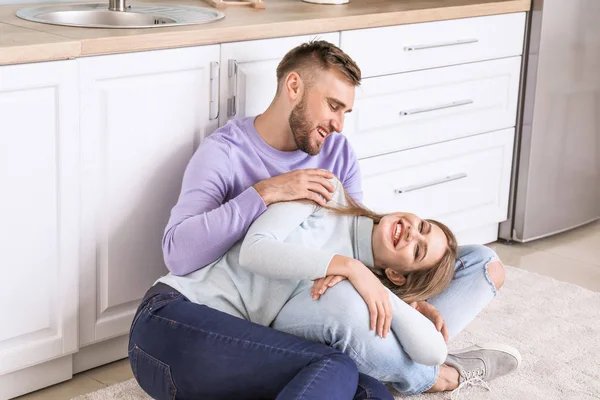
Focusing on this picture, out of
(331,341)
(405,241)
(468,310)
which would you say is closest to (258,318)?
(331,341)

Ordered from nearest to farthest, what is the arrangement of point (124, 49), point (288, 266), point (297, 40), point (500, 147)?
point (288, 266), point (124, 49), point (297, 40), point (500, 147)

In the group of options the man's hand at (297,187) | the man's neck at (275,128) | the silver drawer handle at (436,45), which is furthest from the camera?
the silver drawer handle at (436,45)

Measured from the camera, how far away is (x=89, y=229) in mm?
2137

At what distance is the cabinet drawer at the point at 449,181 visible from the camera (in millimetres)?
2840

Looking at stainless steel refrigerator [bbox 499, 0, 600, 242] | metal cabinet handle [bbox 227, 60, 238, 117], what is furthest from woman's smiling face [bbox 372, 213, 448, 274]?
stainless steel refrigerator [bbox 499, 0, 600, 242]

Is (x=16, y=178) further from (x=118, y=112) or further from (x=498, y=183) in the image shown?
(x=498, y=183)

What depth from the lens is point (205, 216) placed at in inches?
79.8

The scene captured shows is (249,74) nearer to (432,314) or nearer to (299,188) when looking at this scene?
(299,188)

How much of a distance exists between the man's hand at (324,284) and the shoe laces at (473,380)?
454 mm

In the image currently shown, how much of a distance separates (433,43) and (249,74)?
27.6 inches

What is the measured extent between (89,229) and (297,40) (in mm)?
725

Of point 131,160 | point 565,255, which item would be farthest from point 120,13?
point 565,255

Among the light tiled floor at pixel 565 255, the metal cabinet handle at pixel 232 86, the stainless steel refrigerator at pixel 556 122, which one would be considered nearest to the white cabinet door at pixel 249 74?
the metal cabinet handle at pixel 232 86

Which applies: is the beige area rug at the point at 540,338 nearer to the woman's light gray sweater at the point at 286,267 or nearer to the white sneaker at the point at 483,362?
the white sneaker at the point at 483,362
